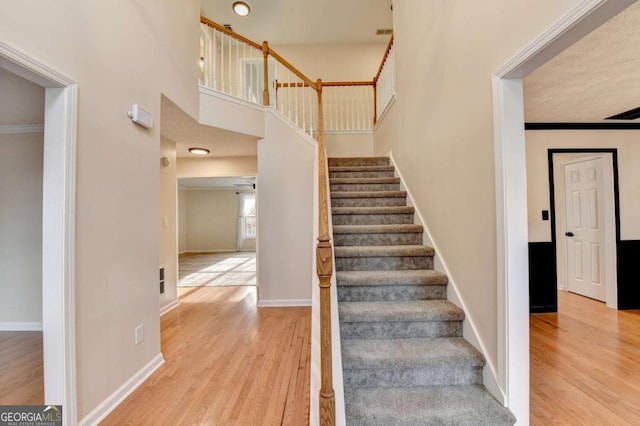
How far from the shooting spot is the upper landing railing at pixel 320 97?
1.08 metres

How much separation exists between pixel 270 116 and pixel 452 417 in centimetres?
356

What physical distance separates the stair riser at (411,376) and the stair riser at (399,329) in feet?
0.89

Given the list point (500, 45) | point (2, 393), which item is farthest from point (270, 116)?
point (2, 393)

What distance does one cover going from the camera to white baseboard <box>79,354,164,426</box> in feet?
5.23

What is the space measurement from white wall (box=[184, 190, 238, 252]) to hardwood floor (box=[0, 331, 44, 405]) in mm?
6815

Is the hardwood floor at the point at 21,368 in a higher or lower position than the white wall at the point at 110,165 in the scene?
lower

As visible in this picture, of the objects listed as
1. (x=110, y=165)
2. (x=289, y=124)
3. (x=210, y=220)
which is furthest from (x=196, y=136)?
(x=210, y=220)

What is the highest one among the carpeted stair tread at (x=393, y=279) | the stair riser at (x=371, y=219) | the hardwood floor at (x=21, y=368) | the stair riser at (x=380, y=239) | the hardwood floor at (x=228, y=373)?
the stair riser at (x=371, y=219)

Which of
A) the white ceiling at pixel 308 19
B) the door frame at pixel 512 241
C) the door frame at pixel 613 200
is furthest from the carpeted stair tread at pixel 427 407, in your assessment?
the white ceiling at pixel 308 19

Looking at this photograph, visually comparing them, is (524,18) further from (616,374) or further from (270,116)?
(270,116)

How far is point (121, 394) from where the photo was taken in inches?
71.1

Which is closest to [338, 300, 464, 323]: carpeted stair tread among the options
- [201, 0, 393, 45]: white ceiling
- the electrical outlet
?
the electrical outlet

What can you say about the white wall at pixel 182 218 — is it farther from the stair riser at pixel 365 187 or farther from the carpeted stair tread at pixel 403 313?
the carpeted stair tread at pixel 403 313

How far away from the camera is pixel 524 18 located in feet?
4.25
